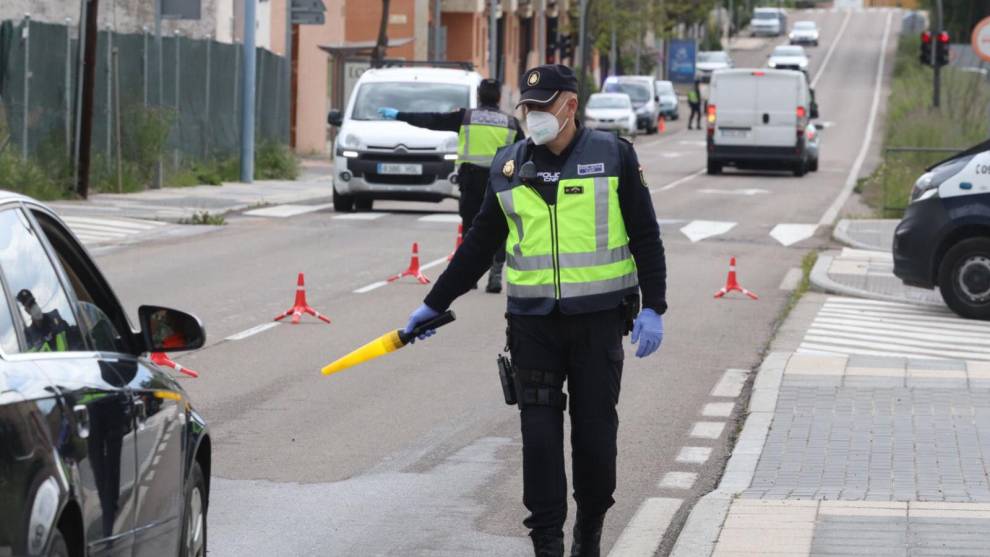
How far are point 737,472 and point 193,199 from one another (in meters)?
21.3

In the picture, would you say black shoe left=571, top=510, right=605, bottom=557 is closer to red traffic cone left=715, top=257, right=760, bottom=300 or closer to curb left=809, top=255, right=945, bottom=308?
red traffic cone left=715, top=257, right=760, bottom=300

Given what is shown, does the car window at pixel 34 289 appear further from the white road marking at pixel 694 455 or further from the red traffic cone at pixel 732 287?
the red traffic cone at pixel 732 287

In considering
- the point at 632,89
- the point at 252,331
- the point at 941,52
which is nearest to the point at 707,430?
the point at 252,331

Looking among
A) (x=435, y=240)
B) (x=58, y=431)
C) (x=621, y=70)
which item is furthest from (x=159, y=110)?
(x=621, y=70)

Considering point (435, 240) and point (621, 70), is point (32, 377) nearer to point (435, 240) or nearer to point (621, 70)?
point (435, 240)

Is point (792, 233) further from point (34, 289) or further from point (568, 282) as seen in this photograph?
point (34, 289)

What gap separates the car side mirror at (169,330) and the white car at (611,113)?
5691 centimetres

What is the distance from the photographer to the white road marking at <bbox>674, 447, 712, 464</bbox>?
31.9 feet

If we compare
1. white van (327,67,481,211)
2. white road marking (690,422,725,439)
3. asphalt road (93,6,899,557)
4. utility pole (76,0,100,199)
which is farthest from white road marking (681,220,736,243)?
white road marking (690,422,725,439)

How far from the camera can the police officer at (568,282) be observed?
676 centimetres

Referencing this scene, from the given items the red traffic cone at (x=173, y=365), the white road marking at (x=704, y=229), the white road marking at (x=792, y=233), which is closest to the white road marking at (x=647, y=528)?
the red traffic cone at (x=173, y=365)

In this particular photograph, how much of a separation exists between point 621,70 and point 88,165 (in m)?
74.6

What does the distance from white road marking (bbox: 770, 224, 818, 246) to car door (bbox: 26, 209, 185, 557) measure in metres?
20.1

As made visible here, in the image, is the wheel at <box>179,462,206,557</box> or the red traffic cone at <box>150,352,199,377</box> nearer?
the wheel at <box>179,462,206,557</box>
